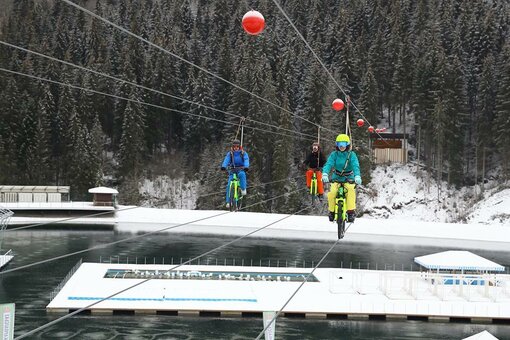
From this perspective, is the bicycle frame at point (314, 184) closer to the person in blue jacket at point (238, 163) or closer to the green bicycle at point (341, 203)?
the person in blue jacket at point (238, 163)

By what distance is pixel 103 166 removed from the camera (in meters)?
86.8

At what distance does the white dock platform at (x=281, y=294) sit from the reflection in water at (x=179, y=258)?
92 cm

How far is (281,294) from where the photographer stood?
3853 centimetres

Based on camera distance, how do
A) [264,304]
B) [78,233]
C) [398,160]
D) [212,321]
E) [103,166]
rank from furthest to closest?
[103,166]
[398,160]
[78,233]
[264,304]
[212,321]

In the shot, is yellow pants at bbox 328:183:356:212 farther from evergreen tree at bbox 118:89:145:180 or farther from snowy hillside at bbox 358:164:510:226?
evergreen tree at bbox 118:89:145:180

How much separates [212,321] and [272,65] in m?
59.5

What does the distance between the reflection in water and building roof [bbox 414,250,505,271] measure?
5.43 m

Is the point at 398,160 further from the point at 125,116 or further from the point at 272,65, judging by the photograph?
the point at 125,116

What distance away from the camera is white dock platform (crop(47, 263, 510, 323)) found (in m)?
35.7

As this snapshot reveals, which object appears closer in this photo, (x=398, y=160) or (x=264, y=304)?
(x=264, y=304)

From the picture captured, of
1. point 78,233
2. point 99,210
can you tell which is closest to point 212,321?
point 78,233

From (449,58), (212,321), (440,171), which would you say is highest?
(449,58)

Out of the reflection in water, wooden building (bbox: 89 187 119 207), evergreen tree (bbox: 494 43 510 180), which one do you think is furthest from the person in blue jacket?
evergreen tree (bbox: 494 43 510 180)

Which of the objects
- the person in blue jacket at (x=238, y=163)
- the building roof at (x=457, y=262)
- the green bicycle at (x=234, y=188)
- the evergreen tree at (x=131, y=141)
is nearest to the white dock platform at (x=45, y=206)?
the evergreen tree at (x=131, y=141)
